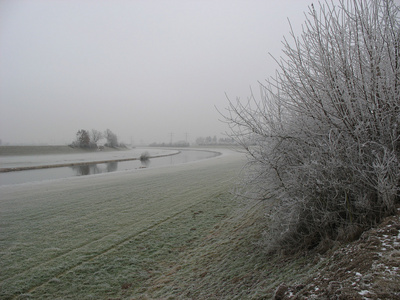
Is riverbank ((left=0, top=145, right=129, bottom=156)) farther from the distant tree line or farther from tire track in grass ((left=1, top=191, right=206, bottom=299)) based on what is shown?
tire track in grass ((left=1, top=191, right=206, bottom=299))

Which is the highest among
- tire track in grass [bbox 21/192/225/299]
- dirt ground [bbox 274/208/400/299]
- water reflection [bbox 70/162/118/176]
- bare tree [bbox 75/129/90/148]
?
bare tree [bbox 75/129/90/148]

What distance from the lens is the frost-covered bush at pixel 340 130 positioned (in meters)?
4.17

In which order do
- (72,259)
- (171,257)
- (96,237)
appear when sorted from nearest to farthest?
(72,259), (171,257), (96,237)

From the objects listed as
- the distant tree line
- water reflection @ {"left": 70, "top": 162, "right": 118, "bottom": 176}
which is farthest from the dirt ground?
the distant tree line

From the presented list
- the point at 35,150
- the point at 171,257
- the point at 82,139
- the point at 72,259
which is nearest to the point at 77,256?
the point at 72,259

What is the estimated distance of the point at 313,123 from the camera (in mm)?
4902

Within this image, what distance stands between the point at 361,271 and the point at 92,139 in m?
103

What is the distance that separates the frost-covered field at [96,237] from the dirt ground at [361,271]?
267 centimetres

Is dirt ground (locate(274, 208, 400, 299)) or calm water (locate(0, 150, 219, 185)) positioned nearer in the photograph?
dirt ground (locate(274, 208, 400, 299))

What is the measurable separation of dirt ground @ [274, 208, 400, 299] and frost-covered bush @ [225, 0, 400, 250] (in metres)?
0.54

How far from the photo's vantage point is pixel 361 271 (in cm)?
296

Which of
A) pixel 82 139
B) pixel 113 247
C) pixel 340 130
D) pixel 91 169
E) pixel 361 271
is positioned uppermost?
pixel 82 139

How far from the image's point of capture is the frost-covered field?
605 cm

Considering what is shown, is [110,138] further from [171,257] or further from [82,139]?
[171,257]
